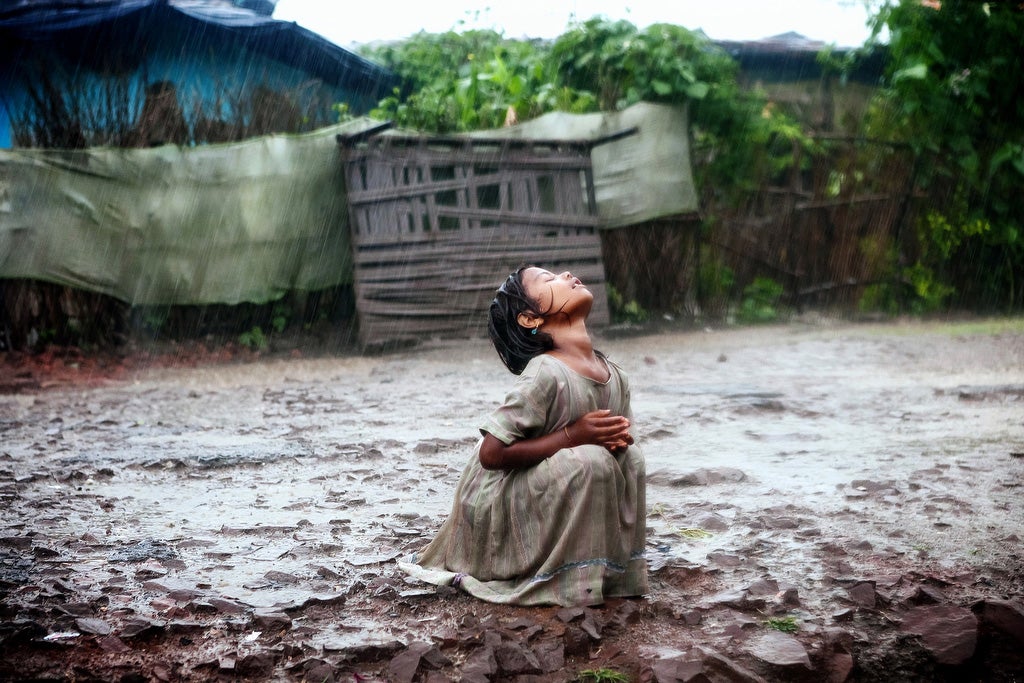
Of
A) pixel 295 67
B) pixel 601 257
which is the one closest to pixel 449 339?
pixel 601 257

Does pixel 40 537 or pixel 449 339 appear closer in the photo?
pixel 40 537

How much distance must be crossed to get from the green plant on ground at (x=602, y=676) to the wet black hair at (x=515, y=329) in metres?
0.94

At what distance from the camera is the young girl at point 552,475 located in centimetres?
265

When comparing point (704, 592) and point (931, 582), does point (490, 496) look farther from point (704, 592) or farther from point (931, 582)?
point (931, 582)

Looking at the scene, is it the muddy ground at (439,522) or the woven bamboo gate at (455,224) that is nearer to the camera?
the muddy ground at (439,522)

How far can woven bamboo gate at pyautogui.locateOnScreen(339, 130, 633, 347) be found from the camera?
847cm

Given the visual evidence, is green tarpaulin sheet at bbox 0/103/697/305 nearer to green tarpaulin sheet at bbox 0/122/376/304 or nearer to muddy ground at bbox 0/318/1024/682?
green tarpaulin sheet at bbox 0/122/376/304

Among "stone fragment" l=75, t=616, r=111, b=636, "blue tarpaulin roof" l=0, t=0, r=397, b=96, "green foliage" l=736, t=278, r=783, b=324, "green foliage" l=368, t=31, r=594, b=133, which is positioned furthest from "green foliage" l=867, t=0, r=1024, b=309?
"stone fragment" l=75, t=616, r=111, b=636

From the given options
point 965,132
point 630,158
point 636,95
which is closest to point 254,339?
point 630,158

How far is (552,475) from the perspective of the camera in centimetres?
266

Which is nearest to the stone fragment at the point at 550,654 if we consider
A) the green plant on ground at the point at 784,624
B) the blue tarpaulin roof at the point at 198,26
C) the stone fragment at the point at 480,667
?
the stone fragment at the point at 480,667

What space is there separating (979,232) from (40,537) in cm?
1016

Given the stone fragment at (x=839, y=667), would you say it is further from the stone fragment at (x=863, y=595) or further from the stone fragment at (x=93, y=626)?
the stone fragment at (x=93, y=626)

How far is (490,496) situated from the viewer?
9.16 feet
